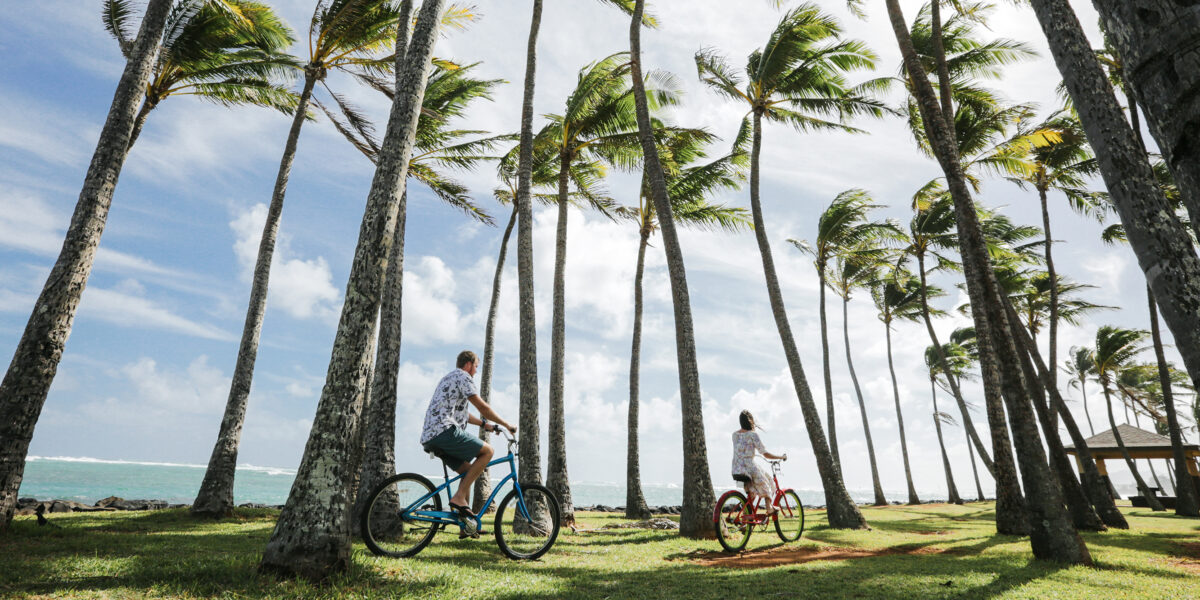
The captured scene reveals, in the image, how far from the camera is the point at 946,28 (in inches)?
576

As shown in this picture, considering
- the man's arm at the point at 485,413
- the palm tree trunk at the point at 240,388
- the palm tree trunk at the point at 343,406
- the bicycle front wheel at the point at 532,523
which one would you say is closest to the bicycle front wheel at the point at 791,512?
the bicycle front wheel at the point at 532,523

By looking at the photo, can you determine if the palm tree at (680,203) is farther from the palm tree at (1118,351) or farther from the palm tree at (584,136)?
the palm tree at (1118,351)

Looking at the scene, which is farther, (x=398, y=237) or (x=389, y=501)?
(x=398, y=237)

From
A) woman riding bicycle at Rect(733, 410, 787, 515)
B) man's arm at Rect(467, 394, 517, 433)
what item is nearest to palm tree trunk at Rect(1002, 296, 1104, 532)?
woman riding bicycle at Rect(733, 410, 787, 515)

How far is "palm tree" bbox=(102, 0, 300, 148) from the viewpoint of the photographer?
12.0 m

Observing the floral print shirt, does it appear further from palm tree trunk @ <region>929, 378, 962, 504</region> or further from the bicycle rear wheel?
palm tree trunk @ <region>929, 378, 962, 504</region>

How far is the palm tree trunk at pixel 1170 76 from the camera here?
7.04 ft

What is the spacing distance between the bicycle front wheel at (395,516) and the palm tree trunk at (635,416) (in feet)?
30.1

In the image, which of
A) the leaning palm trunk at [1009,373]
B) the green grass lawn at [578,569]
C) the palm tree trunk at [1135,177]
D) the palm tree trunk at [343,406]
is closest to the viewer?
the palm tree trunk at [1135,177]

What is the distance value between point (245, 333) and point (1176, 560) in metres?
16.5

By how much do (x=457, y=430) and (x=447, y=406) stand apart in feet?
0.90

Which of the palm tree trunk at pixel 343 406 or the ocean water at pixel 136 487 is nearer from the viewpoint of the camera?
the palm tree trunk at pixel 343 406

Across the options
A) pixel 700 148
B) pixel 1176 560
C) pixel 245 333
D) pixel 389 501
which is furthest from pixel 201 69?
pixel 1176 560

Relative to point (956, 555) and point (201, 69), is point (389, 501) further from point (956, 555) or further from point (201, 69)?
point (201, 69)
